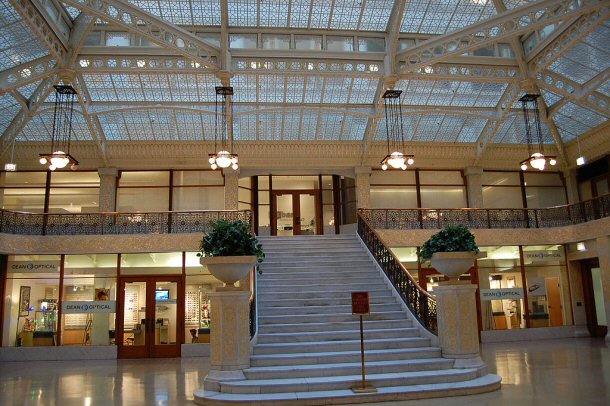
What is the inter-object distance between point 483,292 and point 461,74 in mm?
7238

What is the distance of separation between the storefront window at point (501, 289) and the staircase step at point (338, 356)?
8828 mm

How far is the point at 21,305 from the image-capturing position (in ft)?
51.0

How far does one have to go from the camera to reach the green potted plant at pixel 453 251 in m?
8.94

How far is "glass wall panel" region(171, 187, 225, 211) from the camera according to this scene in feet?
63.1

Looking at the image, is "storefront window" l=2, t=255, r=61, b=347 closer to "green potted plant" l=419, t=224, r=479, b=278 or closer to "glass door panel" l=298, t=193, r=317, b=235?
"glass door panel" l=298, t=193, r=317, b=235

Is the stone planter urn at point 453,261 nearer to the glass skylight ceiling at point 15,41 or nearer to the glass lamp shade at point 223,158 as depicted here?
the glass lamp shade at point 223,158

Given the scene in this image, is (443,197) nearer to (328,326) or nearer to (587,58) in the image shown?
(587,58)

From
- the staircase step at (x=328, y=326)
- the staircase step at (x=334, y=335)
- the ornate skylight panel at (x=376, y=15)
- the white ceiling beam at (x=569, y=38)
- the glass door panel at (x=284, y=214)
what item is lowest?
the staircase step at (x=334, y=335)

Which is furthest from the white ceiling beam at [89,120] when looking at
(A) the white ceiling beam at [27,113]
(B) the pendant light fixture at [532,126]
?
(B) the pendant light fixture at [532,126]

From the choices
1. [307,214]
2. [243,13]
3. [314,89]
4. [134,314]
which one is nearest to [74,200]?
[134,314]

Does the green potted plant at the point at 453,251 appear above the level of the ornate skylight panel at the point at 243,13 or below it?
below

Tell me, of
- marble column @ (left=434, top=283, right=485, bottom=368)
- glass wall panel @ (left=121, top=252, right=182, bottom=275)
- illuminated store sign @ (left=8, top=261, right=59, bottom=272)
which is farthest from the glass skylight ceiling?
marble column @ (left=434, top=283, right=485, bottom=368)

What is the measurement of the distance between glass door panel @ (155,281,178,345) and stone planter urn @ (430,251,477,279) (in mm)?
9363

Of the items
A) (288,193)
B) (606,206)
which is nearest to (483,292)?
(606,206)
